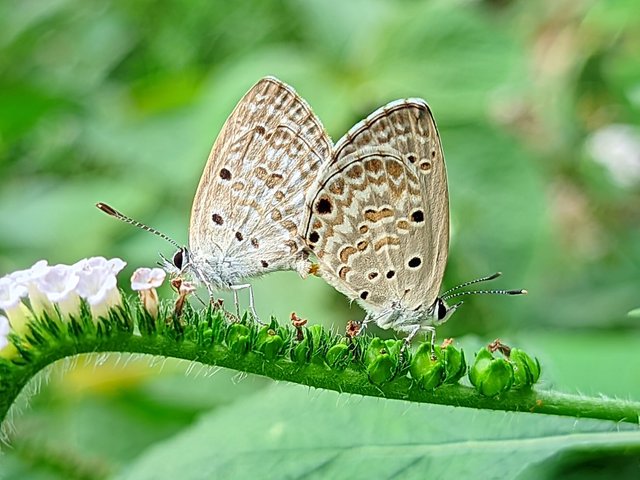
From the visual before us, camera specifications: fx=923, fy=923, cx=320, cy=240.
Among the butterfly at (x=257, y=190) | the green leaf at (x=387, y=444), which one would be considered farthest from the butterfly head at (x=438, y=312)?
the butterfly at (x=257, y=190)

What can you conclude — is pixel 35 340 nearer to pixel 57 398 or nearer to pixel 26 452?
pixel 26 452

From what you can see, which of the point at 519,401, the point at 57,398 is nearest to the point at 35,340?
the point at 519,401

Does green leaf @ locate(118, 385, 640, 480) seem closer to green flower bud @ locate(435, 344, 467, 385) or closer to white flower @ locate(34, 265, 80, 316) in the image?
green flower bud @ locate(435, 344, 467, 385)

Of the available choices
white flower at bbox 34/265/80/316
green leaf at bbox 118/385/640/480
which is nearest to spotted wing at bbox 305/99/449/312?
green leaf at bbox 118/385/640/480

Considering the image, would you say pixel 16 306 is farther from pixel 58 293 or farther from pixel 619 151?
pixel 619 151

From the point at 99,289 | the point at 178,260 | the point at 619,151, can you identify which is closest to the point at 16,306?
the point at 99,289

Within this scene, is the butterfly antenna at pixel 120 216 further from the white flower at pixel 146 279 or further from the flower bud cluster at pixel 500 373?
the flower bud cluster at pixel 500 373

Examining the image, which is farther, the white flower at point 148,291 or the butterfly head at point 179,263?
the butterfly head at point 179,263
